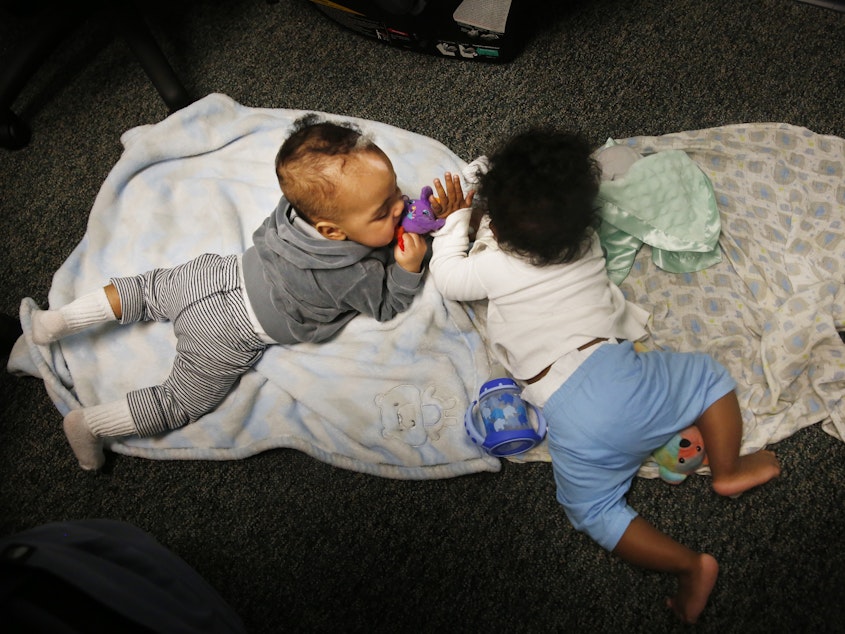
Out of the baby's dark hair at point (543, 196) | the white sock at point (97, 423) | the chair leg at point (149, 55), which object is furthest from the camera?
the chair leg at point (149, 55)

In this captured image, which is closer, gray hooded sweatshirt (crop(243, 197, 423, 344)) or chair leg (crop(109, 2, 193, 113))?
gray hooded sweatshirt (crop(243, 197, 423, 344))

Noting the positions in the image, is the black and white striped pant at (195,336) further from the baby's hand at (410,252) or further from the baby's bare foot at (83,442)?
the baby's hand at (410,252)

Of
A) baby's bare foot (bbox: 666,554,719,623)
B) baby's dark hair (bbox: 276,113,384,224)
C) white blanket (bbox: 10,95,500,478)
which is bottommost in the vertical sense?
baby's bare foot (bbox: 666,554,719,623)

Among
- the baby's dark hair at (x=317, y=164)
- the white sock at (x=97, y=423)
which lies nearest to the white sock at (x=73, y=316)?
the white sock at (x=97, y=423)

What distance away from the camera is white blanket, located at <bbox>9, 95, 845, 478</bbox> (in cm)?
121

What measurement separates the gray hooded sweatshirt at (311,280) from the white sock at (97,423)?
301mm

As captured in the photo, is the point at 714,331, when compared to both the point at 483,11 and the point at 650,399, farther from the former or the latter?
the point at 483,11

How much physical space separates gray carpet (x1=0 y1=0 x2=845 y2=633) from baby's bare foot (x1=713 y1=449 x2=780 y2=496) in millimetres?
62

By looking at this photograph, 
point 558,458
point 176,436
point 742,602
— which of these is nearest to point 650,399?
point 558,458

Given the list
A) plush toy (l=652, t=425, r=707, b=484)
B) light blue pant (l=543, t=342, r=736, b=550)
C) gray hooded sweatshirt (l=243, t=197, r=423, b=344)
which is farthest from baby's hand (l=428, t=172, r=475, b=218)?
plush toy (l=652, t=425, r=707, b=484)

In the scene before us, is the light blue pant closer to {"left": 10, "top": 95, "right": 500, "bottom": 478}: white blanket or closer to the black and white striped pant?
{"left": 10, "top": 95, "right": 500, "bottom": 478}: white blanket

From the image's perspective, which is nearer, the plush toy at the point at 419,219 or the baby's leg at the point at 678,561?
the baby's leg at the point at 678,561

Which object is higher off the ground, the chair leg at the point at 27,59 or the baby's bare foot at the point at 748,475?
the chair leg at the point at 27,59

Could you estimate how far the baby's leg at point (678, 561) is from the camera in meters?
1.07
